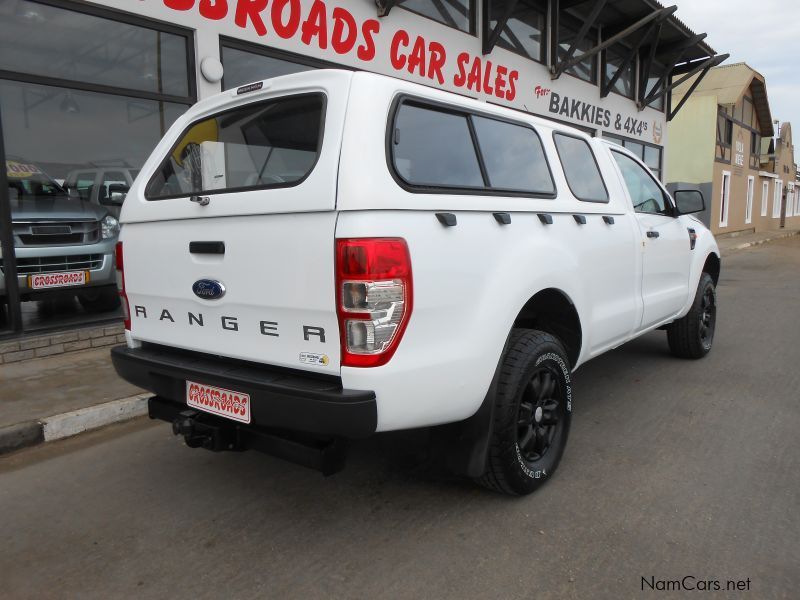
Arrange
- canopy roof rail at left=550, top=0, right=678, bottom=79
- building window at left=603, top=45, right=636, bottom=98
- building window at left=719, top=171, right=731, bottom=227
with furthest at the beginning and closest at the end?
building window at left=719, top=171, right=731, bottom=227, building window at left=603, top=45, right=636, bottom=98, canopy roof rail at left=550, top=0, right=678, bottom=79

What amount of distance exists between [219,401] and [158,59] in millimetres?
4892

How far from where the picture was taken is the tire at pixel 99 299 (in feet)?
18.9

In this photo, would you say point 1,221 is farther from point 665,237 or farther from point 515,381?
point 665,237

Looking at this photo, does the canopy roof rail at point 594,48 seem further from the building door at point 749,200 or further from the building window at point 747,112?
the building door at point 749,200

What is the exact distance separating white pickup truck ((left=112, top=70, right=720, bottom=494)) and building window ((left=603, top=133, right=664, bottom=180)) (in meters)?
12.4

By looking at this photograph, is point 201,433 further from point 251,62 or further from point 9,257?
point 251,62

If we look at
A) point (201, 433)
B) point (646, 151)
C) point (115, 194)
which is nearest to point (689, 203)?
point (201, 433)

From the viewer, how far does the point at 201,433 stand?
2.53 meters

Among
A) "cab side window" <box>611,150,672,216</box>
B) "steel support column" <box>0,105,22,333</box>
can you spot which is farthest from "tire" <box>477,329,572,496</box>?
"steel support column" <box>0,105,22,333</box>

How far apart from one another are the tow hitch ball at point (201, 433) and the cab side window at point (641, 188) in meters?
3.09

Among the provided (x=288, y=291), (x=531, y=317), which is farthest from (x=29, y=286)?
(x=531, y=317)

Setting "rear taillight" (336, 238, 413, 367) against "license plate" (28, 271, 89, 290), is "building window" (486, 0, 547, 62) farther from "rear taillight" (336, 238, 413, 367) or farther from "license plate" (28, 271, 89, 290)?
"rear taillight" (336, 238, 413, 367)

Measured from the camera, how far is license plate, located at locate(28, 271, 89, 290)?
5.40 m

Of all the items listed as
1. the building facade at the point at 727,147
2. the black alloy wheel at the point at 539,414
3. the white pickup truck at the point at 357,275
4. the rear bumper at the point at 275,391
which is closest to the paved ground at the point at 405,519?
the black alloy wheel at the point at 539,414
